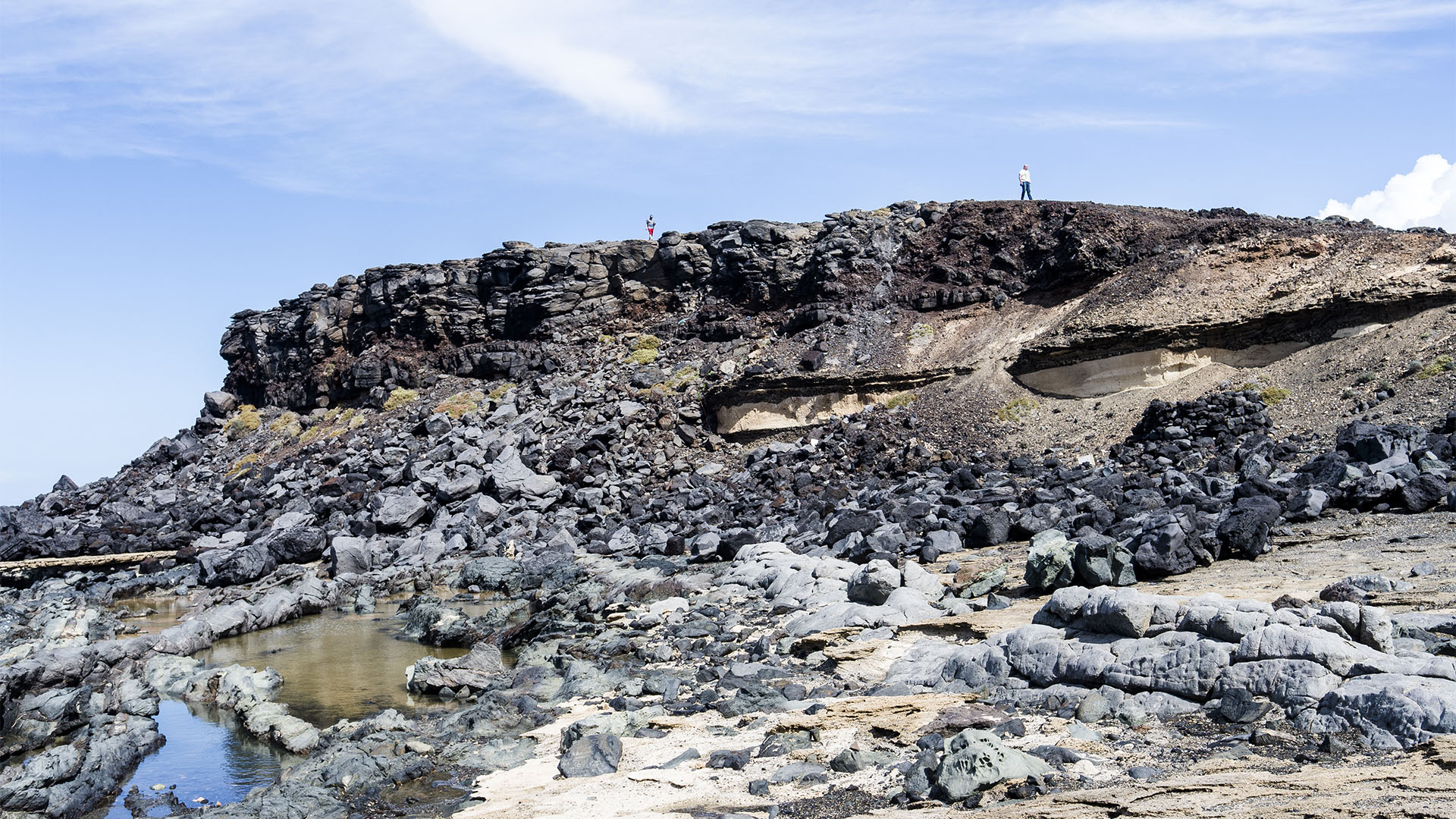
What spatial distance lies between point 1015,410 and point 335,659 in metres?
17.9

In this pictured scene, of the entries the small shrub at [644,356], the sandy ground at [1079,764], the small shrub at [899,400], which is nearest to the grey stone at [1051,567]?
the sandy ground at [1079,764]

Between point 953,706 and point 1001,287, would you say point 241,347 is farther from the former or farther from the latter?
point 953,706

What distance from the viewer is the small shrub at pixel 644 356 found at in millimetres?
34250

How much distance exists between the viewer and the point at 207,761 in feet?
32.8

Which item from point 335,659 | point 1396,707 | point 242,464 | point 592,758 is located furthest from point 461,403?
point 1396,707

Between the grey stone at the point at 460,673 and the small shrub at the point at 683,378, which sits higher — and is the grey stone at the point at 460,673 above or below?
below

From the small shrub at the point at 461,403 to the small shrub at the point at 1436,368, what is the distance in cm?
2611

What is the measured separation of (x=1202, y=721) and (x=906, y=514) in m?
11.2

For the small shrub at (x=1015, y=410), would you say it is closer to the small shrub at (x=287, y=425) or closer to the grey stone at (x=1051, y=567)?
the grey stone at (x=1051, y=567)

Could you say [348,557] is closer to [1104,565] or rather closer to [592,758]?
[592,758]

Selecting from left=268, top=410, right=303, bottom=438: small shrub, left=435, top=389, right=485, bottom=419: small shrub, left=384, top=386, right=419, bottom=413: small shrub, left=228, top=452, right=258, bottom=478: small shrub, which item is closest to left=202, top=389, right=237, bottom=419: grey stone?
left=268, top=410, right=303, bottom=438: small shrub

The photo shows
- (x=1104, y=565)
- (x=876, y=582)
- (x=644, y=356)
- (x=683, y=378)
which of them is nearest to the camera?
(x=1104, y=565)

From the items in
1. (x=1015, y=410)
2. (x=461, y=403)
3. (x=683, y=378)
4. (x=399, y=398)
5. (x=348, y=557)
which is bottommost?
(x=348, y=557)

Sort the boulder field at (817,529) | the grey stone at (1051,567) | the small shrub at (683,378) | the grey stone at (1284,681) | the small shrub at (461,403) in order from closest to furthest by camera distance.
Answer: the grey stone at (1284,681), the boulder field at (817,529), the grey stone at (1051,567), the small shrub at (683,378), the small shrub at (461,403)
